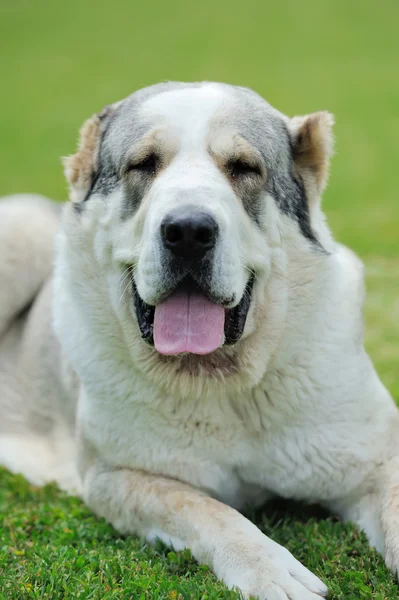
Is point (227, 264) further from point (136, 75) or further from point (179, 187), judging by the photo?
point (136, 75)

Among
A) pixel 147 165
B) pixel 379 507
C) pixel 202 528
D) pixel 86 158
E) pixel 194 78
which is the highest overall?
pixel 147 165

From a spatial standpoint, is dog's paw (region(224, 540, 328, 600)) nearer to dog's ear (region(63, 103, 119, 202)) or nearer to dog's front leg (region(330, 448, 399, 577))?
dog's front leg (region(330, 448, 399, 577))

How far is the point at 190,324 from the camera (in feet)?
10.4

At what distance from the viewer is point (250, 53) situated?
27578mm

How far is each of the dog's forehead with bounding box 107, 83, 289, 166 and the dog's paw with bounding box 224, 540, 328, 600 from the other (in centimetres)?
150

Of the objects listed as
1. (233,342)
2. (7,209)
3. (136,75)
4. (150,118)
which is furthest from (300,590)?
(136,75)

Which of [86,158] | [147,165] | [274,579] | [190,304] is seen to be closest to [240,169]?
[147,165]

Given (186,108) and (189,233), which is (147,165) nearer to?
(186,108)

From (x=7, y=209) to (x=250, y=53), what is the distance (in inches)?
919

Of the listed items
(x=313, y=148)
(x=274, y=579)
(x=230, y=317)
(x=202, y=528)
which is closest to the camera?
(x=274, y=579)

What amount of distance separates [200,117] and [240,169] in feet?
0.81

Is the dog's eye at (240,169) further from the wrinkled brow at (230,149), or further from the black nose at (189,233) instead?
the black nose at (189,233)

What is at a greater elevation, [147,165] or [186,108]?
[186,108]

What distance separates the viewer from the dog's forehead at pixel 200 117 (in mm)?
3326
